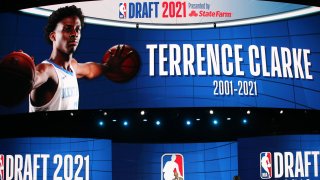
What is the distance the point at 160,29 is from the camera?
15.7 m

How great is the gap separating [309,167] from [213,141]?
2.93 m

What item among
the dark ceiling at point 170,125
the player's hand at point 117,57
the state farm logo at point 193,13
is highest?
the state farm logo at point 193,13

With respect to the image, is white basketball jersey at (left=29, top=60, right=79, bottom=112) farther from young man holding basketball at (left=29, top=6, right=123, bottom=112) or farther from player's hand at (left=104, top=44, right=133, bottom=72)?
player's hand at (left=104, top=44, right=133, bottom=72)

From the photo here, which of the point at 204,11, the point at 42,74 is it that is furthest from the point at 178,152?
the point at 42,74

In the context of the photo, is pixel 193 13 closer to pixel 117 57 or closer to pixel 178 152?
pixel 117 57

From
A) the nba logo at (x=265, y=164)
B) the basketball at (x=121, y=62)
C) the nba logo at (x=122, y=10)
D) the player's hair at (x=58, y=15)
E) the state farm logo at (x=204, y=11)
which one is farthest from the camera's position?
the player's hair at (x=58, y=15)

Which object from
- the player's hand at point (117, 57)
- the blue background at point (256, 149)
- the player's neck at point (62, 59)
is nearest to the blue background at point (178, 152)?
the blue background at point (256, 149)

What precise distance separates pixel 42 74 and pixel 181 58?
4.22 meters

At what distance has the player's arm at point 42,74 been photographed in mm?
15797

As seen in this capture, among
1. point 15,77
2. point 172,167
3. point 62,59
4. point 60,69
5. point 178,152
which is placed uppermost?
point 62,59

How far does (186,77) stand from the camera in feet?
50.6

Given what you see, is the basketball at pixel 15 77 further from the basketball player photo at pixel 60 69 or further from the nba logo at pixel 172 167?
the nba logo at pixel 172 167

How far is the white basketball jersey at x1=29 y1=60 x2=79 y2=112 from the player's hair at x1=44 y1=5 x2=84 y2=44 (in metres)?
1.13

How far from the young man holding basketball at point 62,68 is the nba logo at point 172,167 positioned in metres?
3.09
